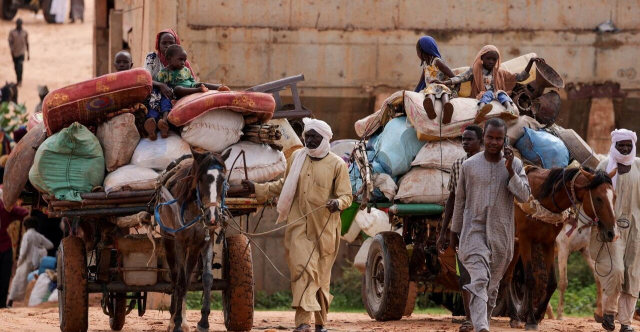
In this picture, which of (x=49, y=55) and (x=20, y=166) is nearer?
(x=20, y=166)

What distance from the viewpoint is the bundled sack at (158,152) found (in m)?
11.9

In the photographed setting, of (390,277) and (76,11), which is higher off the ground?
(76,11)

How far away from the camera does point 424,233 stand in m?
14.7

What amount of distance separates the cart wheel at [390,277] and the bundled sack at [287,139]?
169 cm

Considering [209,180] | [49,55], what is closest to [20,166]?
[209,180]

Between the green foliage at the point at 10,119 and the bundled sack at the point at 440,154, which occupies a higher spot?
the green foliage at the point at 10,119

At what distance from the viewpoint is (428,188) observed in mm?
13828

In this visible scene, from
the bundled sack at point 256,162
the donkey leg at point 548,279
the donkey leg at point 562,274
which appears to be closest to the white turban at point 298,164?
the bundled sack at point 256,162

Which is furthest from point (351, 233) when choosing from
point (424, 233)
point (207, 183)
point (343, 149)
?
point (207, 183)

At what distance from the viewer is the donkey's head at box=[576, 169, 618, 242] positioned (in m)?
12.1

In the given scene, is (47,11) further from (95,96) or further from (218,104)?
(218,104)

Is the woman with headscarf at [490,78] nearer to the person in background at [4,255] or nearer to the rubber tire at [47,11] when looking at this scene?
the person in background at [4,255]

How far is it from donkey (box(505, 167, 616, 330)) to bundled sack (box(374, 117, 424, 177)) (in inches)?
53.7

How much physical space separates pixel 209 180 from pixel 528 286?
407 centimetres
